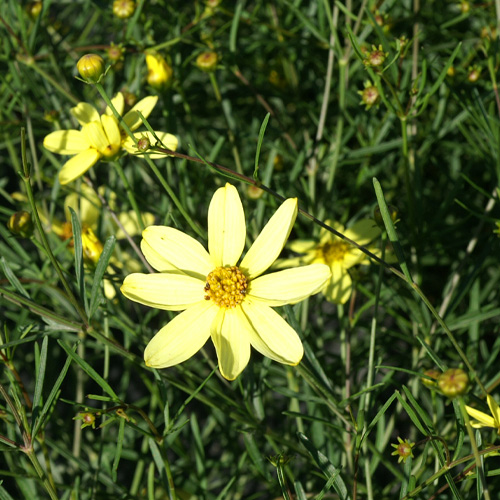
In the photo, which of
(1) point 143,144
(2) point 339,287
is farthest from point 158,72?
(2) point 339,287

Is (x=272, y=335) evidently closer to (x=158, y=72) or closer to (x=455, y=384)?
(x=455, y=384)

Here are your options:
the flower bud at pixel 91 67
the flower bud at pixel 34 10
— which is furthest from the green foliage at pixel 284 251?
the flower bud at pixel 91 67

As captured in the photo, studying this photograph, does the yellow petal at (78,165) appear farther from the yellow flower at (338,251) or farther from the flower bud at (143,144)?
the yellow flower at (338,251)

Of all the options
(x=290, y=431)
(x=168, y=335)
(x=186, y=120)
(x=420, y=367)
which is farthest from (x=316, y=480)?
(x=186, y=120)

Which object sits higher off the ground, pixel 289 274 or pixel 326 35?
pixel 326 35

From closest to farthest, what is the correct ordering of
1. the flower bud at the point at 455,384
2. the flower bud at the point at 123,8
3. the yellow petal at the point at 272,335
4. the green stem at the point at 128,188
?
the flower bud at the point at 455,384
the yellow petal at the point at 272,335
the green stem at the point at 128,188
the flower bud at the point at 123,8

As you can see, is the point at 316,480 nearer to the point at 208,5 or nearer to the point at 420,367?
the point at 420,367
